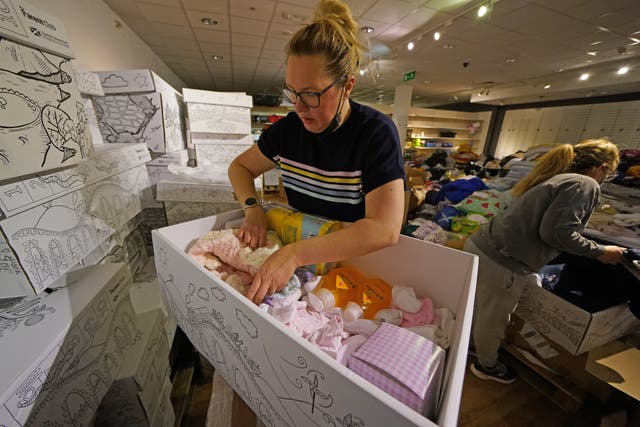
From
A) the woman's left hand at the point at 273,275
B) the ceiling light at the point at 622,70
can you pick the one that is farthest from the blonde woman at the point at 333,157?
the ceiling light at the point at 622,70

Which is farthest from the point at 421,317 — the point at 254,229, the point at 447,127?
the point at 447,127

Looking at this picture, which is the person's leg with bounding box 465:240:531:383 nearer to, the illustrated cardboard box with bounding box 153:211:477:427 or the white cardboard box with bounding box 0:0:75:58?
the illustrated cardboard box with bounding box 153:211:477:427

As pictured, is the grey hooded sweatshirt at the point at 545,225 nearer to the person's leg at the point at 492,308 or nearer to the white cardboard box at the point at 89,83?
the person's leg at the point at 492,308

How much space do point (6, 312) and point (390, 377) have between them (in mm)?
778

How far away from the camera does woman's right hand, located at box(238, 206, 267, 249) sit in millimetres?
600

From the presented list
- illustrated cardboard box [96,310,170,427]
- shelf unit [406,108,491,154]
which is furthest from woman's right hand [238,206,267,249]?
shelf unit [406,108,491,154]

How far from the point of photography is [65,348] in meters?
0.49

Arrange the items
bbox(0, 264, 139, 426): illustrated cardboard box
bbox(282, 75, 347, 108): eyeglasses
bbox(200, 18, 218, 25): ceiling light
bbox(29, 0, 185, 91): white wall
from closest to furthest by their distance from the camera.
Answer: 1. bbox(0, 264, 139, 426): illustrated cardboard box
2. bbox(282, 75, 347, 108): eyeglasses
3. bbox(29, 0, 185, 91): white wall
4. bbox(200, 18, 218, 25): ceiling light

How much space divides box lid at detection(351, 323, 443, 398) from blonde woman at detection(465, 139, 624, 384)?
1.05 metres

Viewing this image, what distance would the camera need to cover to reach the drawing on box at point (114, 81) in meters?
1.23

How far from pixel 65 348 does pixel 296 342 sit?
53 centimetres

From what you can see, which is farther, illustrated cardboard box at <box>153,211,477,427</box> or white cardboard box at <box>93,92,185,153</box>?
white cardboard box at <box>93,92,185,153</box>

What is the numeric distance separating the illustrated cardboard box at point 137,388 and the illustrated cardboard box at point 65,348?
0.04 m

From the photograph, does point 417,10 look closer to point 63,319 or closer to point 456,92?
point 63,319
